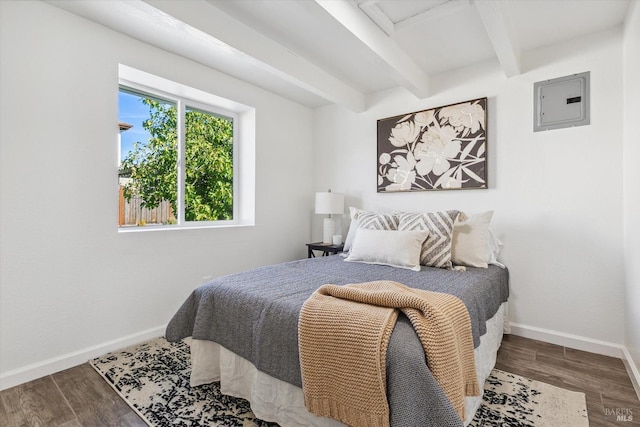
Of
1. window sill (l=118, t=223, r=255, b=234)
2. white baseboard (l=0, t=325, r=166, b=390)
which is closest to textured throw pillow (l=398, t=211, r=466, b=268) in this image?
window sill (l=118, t=223, r=255, b=234)

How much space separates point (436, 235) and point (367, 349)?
1509 mm

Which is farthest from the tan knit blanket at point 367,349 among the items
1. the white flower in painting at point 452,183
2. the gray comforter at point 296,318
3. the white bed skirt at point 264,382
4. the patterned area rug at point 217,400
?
the white flower in painting at point 452,183

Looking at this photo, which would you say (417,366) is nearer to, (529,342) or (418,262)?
(418,262)

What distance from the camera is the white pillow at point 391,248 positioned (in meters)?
2.36

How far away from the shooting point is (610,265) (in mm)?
A: 2328

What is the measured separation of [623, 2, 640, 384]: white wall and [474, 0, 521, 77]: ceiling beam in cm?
66

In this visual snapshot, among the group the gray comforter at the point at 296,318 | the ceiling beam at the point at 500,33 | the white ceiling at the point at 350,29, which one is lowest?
the gray comforter at the point at 296,318

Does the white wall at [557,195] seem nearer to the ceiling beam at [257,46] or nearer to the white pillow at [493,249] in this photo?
the white pillow at [493,249]

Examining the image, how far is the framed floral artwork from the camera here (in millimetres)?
2865

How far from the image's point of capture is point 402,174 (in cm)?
331

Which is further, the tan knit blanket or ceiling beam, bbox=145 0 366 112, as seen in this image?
ceiling beam, bbox=145 0 366 112

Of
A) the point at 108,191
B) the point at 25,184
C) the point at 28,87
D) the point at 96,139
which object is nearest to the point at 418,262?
the point at 108,191

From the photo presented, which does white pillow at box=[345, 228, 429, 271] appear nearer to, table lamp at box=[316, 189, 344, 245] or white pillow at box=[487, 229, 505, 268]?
white pillow at box=[487, 229, 505, 268]

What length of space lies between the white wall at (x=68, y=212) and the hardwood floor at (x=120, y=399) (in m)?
0.21
